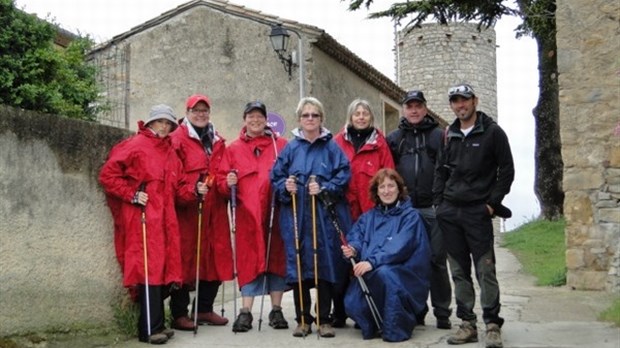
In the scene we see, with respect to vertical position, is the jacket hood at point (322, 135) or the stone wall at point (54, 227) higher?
the jacket hood at point (322, 135)

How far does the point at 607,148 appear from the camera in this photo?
784 centimetres

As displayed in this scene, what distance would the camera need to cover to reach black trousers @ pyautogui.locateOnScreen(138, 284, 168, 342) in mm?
5129

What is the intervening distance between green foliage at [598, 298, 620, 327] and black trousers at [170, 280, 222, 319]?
3.02 m

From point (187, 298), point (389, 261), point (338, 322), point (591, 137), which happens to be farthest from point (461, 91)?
point (591, 137)

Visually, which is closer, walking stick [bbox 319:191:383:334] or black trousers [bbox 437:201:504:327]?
black trousers [bbox 437:201:504:327]

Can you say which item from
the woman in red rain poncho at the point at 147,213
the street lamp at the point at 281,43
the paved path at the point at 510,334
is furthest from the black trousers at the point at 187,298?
the street lamp at the point at 281,43

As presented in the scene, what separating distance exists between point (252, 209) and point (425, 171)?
133cm

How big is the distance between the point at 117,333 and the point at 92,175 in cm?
111

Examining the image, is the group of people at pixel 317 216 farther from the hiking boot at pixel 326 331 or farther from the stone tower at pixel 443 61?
the stone tower at pixel 443 61

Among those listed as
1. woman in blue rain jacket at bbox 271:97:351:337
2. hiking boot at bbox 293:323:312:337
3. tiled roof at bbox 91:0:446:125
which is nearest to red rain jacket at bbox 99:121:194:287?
woman in blue rain jacket at bbox 271:97:351:337

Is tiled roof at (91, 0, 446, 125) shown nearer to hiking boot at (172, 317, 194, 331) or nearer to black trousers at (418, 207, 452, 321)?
black trousers at (418, 207, 452, 321)

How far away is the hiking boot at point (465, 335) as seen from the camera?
4984mm

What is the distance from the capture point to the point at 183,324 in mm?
5582

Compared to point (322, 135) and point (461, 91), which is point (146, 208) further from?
point (461, 91)
